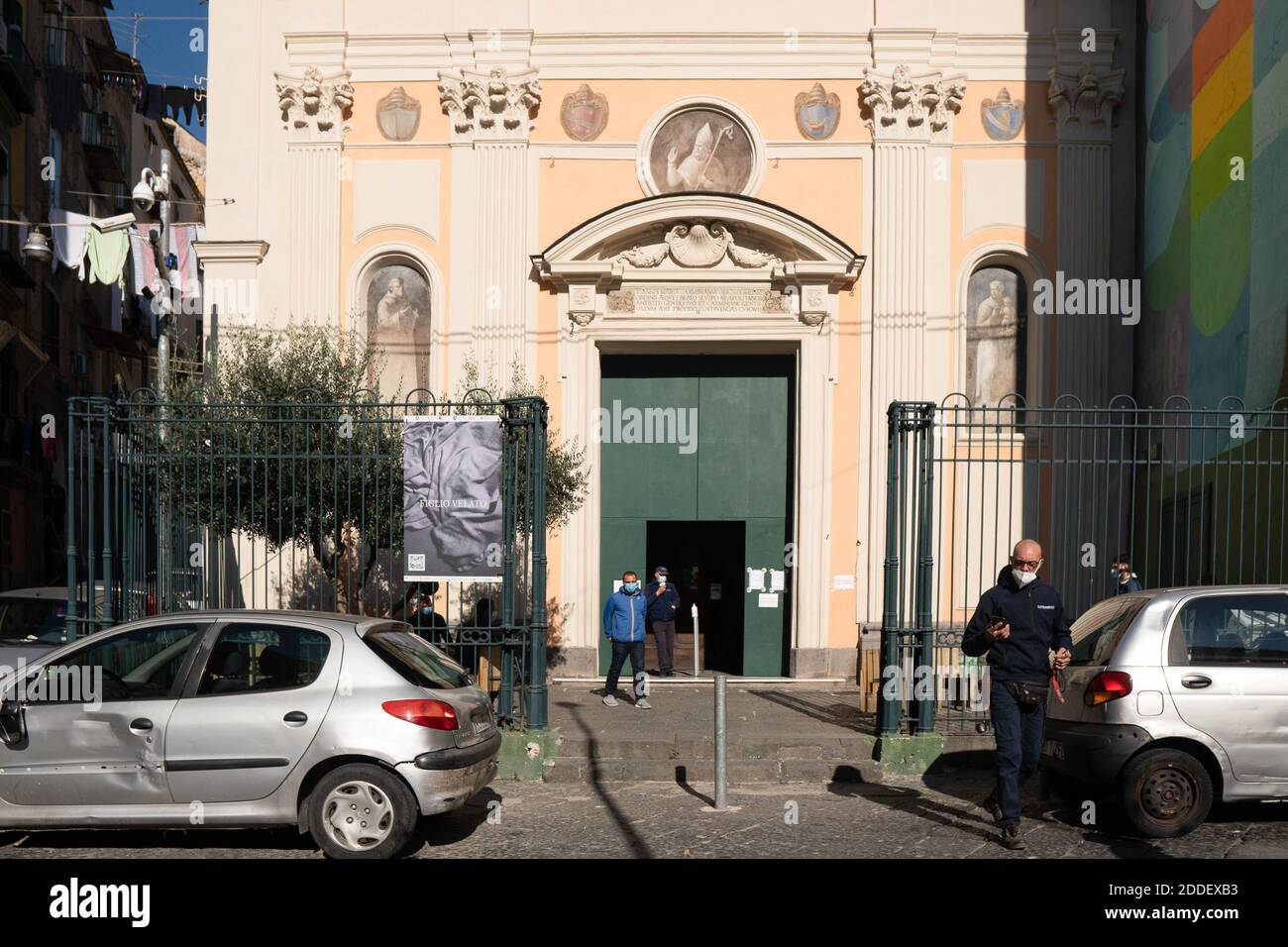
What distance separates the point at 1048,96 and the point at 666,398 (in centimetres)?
704

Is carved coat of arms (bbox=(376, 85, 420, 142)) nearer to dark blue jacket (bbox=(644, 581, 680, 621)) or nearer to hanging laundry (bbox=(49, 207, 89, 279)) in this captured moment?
hanging laundry (bbox=(49, 207, 89, 279))

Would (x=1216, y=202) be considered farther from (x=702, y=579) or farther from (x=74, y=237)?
(x=74, y=237)

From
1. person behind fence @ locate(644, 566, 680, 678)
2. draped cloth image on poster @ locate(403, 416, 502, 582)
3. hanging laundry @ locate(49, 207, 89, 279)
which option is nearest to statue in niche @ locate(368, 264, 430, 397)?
hanging laundry @ locate(49, 207, 89, 279)

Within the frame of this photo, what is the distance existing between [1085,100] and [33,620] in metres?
15.3

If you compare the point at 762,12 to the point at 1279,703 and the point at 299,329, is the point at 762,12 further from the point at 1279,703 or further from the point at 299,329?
the point at 1279,703

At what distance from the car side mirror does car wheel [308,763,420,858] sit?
6.06ft

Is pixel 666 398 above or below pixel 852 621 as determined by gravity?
above

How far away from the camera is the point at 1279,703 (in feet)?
28.9

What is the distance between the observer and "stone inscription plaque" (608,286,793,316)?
19562 mm

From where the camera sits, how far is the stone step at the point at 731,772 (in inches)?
455

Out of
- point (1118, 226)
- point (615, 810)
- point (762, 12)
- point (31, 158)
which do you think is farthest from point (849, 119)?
point (31, 158)

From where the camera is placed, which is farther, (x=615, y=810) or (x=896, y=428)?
(x=896, y=428)
